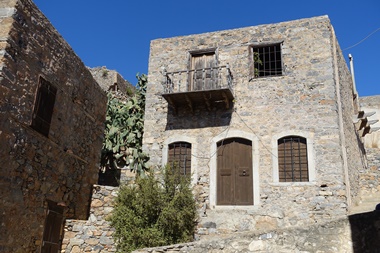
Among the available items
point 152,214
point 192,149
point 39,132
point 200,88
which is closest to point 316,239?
point 152,214

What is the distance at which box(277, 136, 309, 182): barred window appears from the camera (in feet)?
38.1

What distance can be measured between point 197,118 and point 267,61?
303 centimetres

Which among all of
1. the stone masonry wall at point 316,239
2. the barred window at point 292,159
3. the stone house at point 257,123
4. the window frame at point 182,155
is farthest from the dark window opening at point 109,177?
the stone masonry wall at point 316,239

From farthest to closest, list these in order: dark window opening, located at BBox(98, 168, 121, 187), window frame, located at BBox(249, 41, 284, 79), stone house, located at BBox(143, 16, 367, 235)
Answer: dark window opening, located at BBox(98, 168, 121, 187) → window frame, located at BBox(249, 41, 284, 79) → stone house, located at BBox(143, 16, 367, 235)

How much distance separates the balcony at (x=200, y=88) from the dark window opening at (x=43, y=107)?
15.0ft

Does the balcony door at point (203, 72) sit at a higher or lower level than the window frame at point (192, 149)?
higher

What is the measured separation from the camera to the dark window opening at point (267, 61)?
1312 cm

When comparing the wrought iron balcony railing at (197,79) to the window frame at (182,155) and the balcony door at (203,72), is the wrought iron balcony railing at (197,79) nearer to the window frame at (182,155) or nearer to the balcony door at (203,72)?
the balcony door at (203,72)

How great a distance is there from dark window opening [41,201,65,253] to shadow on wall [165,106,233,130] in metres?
5.11

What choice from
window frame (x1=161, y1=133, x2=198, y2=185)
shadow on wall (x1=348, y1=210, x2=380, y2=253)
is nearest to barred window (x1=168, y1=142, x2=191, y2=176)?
window frame (x1=161, y1=133, x2=198, y2=185)

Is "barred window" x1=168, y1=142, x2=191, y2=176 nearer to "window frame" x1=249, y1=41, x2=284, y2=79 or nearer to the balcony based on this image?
the balcony

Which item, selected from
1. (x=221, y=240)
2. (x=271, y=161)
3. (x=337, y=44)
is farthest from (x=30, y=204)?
(x=337, y=44)

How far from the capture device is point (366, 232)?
5.29 meters

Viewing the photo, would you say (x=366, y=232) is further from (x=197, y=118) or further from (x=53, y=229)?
(x=197, y=118)
